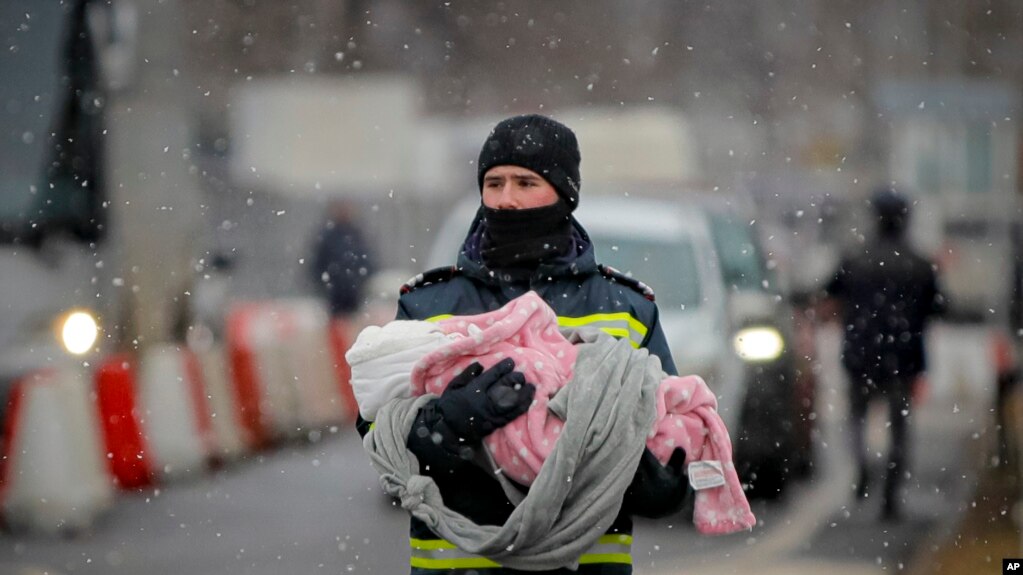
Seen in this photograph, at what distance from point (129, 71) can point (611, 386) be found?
8685mm

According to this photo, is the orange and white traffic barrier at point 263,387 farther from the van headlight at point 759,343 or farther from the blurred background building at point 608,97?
the van headlight at point 759,343

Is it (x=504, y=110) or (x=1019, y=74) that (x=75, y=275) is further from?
(x=1019, y=74)

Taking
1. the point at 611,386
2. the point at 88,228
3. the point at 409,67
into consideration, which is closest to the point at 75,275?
the point at 88,228

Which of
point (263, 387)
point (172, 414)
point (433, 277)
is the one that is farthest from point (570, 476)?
point (263, 387)

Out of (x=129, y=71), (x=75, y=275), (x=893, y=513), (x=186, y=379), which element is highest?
(x=129, y=71)

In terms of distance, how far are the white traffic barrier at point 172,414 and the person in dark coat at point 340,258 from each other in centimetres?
672

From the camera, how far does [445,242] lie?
10.3 meters

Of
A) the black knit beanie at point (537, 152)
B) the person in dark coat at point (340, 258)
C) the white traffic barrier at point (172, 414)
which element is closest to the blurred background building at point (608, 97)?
the person in dark coat at point (340, 258)

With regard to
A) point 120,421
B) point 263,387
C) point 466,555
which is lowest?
point 263,387

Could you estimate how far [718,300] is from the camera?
1034 centimetres

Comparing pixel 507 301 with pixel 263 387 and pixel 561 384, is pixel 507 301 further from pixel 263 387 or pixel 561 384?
pixel 263 387

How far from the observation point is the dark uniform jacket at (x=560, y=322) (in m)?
3.46

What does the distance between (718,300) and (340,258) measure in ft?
32.1

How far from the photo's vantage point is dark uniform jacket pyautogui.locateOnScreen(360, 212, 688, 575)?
3.46 m
